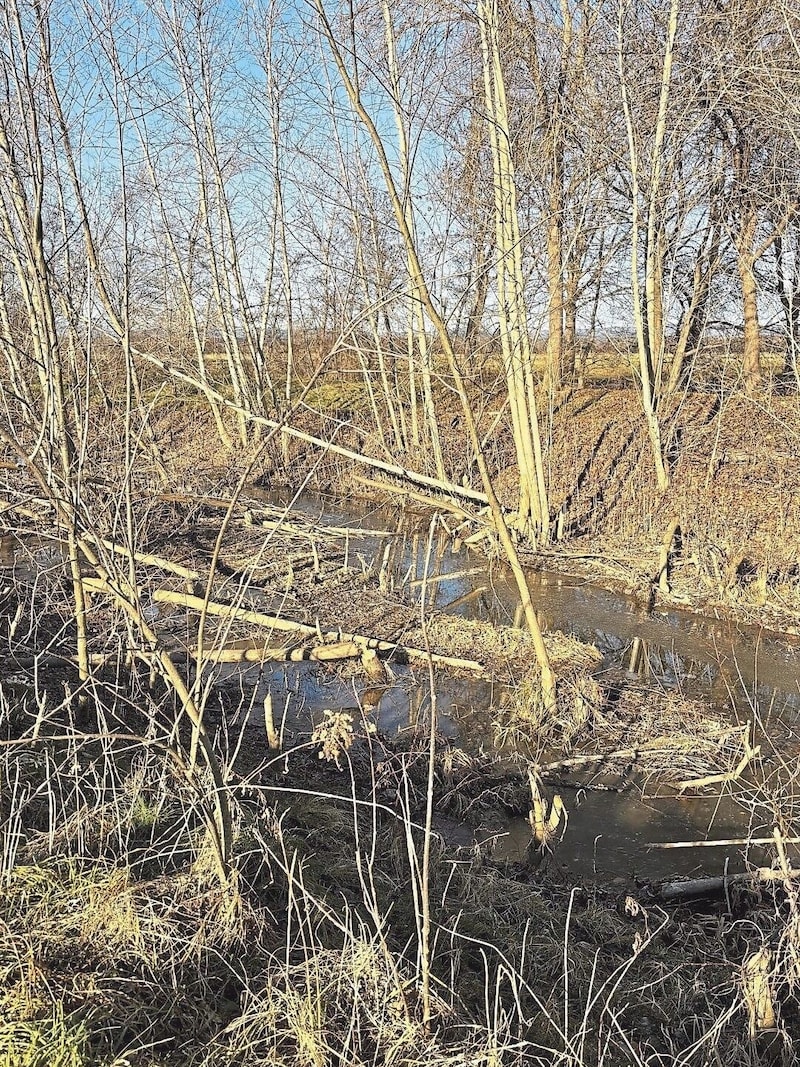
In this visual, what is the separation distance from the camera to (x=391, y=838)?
15.9 ft

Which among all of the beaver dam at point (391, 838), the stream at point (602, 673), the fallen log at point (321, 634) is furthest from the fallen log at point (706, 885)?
the fallen log at point (321, 634)

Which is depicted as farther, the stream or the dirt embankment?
the dirt embankment

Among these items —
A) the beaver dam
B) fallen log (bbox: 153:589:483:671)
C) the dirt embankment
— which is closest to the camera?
the beaver dam

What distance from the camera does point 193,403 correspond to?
73.4 feet

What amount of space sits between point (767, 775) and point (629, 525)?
20.6 feet

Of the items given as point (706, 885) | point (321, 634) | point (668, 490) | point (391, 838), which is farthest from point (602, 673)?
point (668, 490)

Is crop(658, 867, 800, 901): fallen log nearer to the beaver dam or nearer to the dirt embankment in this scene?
the beaver dam

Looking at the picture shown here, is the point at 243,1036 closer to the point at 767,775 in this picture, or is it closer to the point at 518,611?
the point at 767,775

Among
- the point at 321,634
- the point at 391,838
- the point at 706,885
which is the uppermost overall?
the point at 321,634

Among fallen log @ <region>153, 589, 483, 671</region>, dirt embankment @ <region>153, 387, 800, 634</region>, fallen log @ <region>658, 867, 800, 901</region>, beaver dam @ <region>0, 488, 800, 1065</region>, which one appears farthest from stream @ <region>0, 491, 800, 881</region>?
dirt embankment @ <region>153, 387, 800, 634</region>

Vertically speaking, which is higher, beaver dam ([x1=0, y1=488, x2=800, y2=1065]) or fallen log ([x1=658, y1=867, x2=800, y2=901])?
beaver dam ([x1=0, y1=488, x2=800, y2=1065])

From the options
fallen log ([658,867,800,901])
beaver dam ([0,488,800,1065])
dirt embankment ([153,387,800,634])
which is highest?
dirt embankment ([153,387,800,634])

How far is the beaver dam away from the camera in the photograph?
2.99m

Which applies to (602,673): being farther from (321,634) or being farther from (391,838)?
(391,838)
